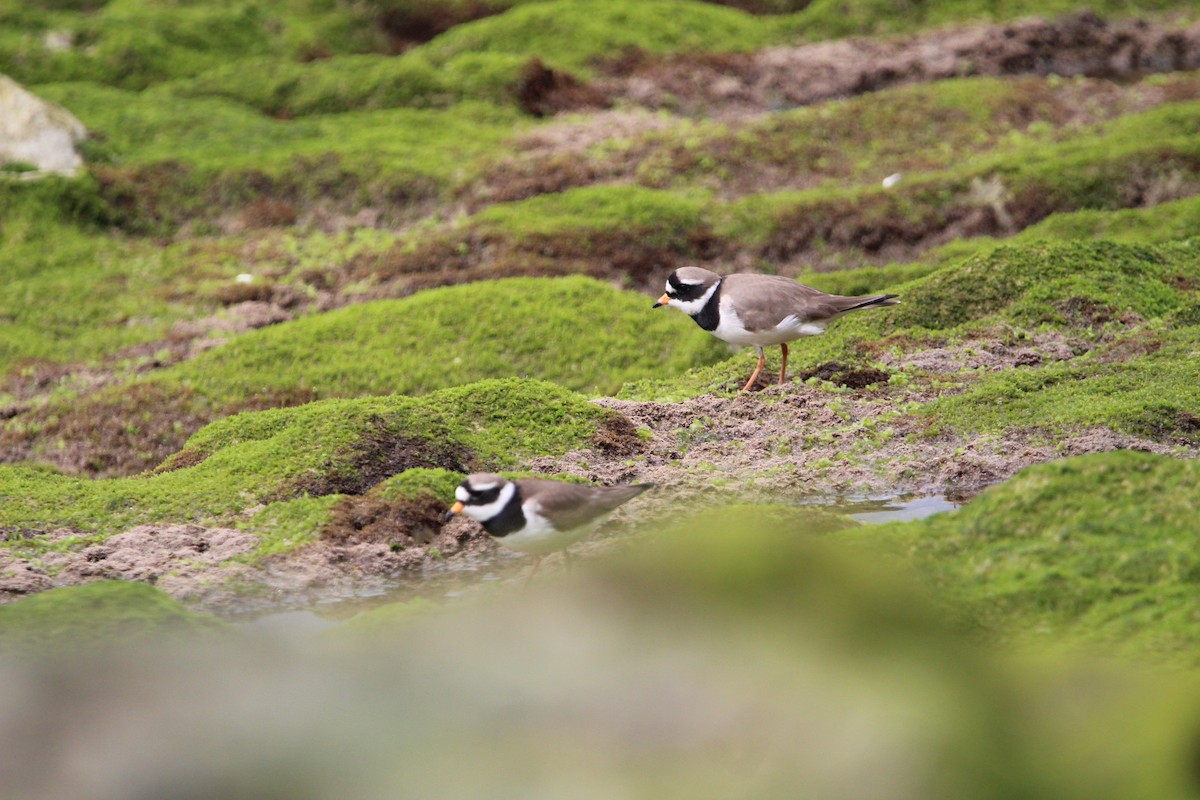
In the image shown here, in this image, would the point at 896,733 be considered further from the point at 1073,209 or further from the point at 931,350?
the point at 1073,209

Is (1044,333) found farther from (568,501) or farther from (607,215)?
(607,215)

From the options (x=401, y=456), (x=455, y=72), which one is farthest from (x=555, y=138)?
(x=401, y=456)

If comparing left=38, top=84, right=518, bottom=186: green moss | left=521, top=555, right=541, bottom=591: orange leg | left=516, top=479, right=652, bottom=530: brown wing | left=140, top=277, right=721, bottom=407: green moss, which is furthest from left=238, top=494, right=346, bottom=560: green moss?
left=38, top=84, right=518, bottom=186: green moss

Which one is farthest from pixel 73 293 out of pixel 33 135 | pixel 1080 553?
pixel 1080 553

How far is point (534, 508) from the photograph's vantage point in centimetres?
863

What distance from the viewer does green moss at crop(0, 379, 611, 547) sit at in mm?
10883

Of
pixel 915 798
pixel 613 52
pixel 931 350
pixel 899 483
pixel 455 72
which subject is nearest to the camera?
pixel 915 798

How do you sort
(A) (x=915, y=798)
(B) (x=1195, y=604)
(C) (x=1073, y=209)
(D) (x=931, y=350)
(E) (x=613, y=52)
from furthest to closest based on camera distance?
(E) (x=613, y=52), (C) (x=1073, y=209), (D) (x=931, y=350), (B) (x=1195, y=604), (A) (x=915, y=798)

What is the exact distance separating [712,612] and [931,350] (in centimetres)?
712

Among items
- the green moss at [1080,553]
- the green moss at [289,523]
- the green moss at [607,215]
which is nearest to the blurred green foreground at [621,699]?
the green moss at [1080,553]

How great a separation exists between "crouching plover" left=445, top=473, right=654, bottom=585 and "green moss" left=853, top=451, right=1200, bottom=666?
1.87 metres

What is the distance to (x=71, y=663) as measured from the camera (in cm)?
762

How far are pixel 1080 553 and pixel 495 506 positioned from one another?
3912 millimetres

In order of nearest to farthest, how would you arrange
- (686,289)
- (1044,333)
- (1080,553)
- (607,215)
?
(1080,553), (686,289), (1044,333), (607,215)
